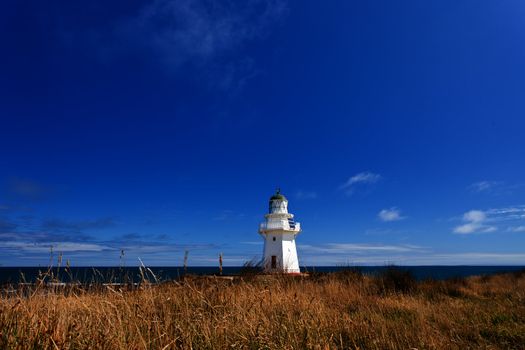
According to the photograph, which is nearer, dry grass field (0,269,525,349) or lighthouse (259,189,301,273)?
dry grass field (0,269,525,349)

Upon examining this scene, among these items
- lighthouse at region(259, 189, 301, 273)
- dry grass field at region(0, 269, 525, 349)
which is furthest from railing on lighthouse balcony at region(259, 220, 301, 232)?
dry grass field at region(0, 269, 525, 349)

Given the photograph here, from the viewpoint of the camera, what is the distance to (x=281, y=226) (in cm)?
2948

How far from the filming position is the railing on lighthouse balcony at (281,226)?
29.6 metres

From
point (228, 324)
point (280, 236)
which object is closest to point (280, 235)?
point (280, 236)

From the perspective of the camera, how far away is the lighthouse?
29.5 metres

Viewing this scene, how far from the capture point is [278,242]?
2981 centimetres

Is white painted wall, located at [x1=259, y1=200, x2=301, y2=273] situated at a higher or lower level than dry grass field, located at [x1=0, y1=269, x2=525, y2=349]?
higher

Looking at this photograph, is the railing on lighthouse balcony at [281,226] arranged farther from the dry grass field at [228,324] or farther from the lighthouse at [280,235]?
the dry grass field at [228,324]

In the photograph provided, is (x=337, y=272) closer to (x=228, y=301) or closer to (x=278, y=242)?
(x=228, y=301)

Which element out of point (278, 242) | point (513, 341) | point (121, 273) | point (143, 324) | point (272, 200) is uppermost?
point (272, 200)

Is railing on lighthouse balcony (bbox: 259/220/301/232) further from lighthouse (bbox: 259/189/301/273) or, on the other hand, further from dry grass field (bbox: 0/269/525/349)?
dry grass field (bbox: 0/269/525/349)

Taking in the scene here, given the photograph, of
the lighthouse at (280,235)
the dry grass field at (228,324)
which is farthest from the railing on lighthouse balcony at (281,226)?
the dry grass field at (228,324)

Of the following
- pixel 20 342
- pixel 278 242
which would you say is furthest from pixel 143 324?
pixel 278 242

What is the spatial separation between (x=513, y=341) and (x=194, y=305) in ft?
15.3
